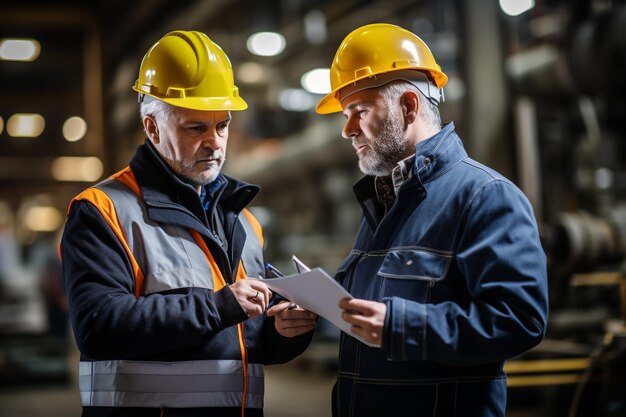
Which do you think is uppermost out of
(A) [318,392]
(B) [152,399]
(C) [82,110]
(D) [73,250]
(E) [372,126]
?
(C) [82,110]

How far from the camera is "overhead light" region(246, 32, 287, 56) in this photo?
10477 mm

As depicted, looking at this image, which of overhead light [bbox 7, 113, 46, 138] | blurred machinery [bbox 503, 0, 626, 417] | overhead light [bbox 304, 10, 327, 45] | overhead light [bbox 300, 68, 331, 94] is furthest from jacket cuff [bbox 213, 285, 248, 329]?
overhead light [bbox 7, 113, 46, 138]

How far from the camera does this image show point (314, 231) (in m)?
10.7

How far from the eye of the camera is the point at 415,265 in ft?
6.39

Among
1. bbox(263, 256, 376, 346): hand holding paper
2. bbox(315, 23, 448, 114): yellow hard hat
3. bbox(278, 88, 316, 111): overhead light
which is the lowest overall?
bbox(263, 256, 376, 346): hand holding paper

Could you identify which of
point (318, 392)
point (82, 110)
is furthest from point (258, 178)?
point (318, 392)

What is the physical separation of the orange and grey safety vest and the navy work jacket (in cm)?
32

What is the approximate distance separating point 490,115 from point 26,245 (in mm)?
8182

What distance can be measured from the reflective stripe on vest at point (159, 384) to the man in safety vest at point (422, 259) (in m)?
0.33

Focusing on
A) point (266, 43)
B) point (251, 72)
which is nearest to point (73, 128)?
point (251, 72)

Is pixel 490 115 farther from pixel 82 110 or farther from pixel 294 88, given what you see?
pixel 82 110

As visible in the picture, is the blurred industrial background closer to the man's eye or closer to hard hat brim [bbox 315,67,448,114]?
hard hat brim [bbox 315,67,448,114]

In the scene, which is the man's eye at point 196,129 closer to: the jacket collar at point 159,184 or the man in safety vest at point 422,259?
the jacket collar at point 159,184

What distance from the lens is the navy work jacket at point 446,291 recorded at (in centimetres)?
179
